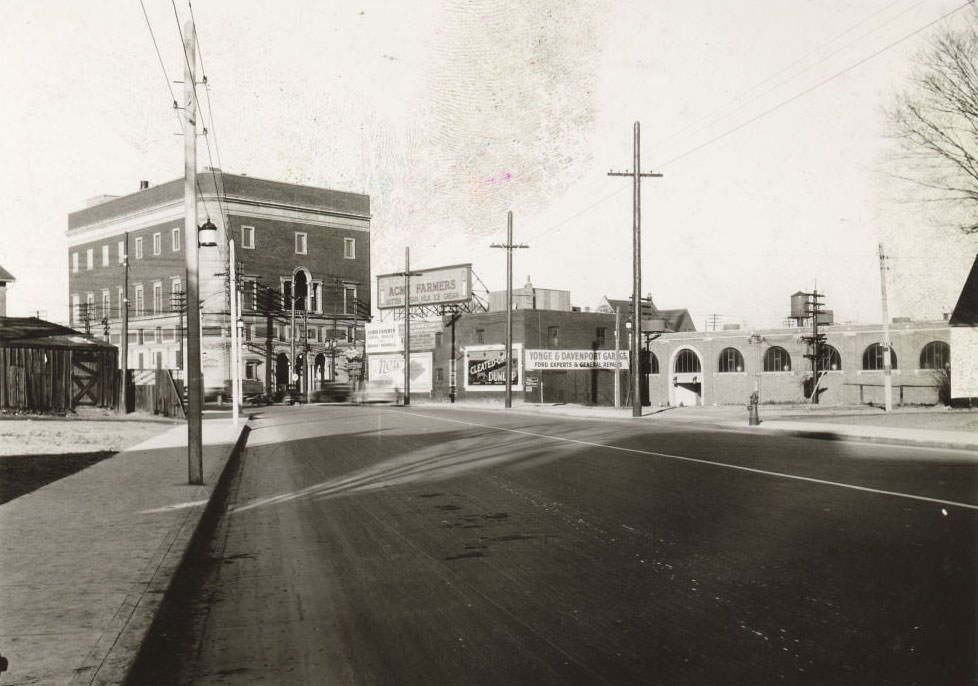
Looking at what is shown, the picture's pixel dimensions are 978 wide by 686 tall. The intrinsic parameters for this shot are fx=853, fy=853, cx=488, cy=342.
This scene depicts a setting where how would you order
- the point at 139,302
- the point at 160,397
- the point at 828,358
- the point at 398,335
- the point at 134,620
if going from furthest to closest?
the point at 139,302 → the point at 398,335 → the point at 828,358 → the point at 160,397 → the point at 134,620

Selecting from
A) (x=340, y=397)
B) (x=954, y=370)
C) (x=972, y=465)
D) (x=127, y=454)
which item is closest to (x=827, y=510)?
(x=972, y=465)

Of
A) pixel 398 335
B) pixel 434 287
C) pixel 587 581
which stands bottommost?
pixel 587 581

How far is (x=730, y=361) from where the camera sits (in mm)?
69312

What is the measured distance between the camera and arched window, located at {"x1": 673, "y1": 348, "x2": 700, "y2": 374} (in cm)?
7169

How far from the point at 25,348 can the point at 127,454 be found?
48.2ft

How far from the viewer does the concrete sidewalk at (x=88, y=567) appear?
4500mm

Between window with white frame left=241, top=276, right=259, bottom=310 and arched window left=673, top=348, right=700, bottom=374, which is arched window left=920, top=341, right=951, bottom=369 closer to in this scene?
arched window left=673, top=348, right=700, bottom=374

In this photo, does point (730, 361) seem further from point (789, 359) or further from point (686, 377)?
point (789, 359)

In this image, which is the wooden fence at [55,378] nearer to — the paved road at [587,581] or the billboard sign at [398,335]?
the paved road at [587,581]

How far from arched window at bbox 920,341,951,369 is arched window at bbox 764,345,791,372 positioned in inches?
376

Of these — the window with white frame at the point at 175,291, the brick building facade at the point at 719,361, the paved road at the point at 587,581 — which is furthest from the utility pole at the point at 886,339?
the window with white frame at the point at 175,291

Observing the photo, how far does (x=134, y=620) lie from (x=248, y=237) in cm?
6790

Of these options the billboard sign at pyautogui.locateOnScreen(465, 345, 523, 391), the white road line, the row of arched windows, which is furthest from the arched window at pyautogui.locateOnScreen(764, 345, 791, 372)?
the white road line

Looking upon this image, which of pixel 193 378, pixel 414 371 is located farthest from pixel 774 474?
pixel 414 371
